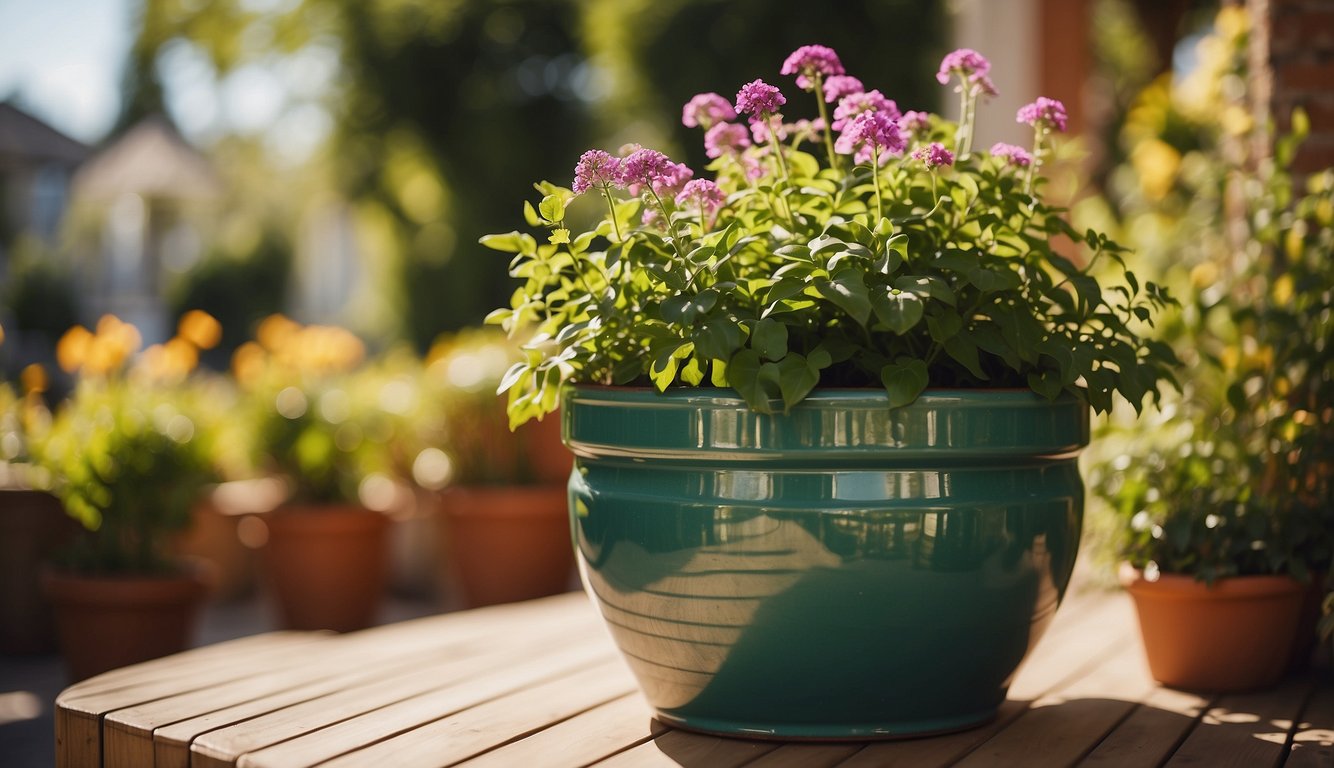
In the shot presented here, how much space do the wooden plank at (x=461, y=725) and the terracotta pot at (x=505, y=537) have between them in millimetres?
1759

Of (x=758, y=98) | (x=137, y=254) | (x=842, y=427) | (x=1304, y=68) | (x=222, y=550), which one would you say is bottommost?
(x=222, y=550)

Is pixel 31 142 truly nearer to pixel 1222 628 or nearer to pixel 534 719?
pixel 534 719

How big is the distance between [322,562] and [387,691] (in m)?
1.85

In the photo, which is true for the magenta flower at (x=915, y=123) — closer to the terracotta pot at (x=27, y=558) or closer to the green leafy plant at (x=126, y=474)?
the green leafy plant at (x=126, y=474)

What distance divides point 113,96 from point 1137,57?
17.6 metres

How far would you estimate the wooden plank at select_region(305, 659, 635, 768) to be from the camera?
1.24 metres

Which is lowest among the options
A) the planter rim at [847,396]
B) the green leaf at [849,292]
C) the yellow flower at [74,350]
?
the planter rim at [847,396]

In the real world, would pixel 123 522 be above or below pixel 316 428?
below

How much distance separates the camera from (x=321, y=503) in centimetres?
339

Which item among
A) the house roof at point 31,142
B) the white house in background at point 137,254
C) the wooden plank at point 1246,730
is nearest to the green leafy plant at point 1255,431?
the wooden plank at point 1246,730

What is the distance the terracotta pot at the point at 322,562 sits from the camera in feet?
10.8

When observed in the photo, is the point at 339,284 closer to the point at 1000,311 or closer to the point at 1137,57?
the point at 1137,57

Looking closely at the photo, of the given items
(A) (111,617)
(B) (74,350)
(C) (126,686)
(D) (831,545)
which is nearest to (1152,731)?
(D) (831,545)

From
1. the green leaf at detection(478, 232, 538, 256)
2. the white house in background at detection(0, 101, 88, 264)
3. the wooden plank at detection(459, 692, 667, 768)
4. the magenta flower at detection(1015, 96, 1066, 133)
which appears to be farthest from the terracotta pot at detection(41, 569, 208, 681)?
the white house in background at detection(0, 101, 88, 264)
